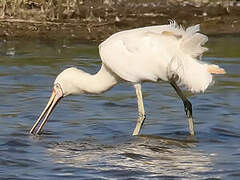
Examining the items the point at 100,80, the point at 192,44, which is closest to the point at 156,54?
the point at 192,44

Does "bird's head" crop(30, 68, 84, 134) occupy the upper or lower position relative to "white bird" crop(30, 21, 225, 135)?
lower

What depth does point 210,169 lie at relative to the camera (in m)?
8.61

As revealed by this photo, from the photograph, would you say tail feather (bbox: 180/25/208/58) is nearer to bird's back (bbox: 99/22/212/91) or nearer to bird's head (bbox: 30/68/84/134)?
bird's back (bbox: 99/22/212/91)

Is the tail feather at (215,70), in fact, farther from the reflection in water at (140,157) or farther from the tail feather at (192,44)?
the reflection in water at (140,157)

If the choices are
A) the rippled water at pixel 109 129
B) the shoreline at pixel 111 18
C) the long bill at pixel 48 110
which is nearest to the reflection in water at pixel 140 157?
the rippled water at pixel 109 129

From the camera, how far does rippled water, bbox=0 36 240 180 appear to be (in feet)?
28.4

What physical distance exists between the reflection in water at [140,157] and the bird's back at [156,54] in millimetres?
683

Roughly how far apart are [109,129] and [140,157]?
146cm

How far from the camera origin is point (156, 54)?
32.0ft

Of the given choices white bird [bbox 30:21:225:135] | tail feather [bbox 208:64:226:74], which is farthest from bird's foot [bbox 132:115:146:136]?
tail feather [bbox 208:64:226:74]

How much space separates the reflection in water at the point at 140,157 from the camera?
8641mm

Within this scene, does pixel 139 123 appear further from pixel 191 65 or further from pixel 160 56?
pixel 191 65

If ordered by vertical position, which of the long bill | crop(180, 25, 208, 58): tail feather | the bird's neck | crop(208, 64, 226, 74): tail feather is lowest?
the long bill

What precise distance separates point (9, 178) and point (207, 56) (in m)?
6.93
